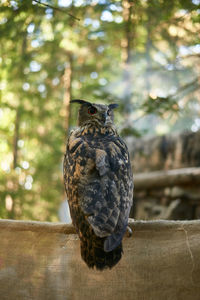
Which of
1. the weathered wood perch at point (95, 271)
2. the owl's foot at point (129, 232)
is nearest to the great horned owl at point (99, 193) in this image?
the owl's foot at point (129, 232)

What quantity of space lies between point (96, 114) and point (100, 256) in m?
1.29

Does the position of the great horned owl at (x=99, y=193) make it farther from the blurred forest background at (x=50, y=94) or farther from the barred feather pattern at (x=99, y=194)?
the blurred forest background at (x=50, y=94)

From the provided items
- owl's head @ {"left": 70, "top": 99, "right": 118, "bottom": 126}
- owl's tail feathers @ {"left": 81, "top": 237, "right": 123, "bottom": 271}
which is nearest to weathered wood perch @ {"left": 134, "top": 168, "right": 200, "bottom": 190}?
owl's head @ {"left": 70, "top": 99, "right": 118, "bottom": 126}

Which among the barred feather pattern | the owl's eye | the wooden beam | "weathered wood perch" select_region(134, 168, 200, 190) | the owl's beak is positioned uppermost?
the owl's eye

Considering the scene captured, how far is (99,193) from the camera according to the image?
2.21 m

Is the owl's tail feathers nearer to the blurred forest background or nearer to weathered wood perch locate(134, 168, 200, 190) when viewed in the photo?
the blurred forest background

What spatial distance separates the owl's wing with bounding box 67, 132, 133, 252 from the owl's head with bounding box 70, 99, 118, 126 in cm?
29

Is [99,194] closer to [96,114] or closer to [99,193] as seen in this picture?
[99,193]

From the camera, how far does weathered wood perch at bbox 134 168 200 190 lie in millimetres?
5188

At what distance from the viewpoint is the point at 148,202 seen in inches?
233

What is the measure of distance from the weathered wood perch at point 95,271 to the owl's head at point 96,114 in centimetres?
89

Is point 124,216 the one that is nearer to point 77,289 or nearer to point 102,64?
point 77,289

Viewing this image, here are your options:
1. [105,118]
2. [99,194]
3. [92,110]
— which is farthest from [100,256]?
[92,110]

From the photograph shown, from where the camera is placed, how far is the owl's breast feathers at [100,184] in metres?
2.10
